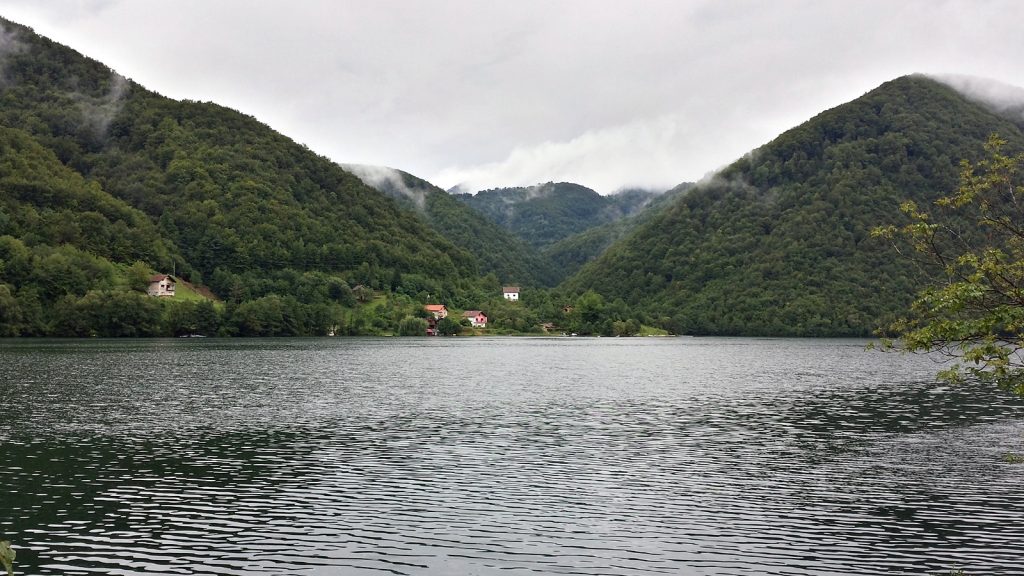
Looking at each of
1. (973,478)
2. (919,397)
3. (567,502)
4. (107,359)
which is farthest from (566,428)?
(107,359)

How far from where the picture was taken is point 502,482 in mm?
38000

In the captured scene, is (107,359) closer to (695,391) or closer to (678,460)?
(695,391)

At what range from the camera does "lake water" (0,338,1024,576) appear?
86.2ft

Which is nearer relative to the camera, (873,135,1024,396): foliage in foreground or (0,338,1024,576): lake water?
(873,135,1024,396): foliage in foreground

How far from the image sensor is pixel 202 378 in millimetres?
92250

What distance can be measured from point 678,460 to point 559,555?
19769mm

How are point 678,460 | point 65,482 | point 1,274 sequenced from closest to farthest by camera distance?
point 65,482
point 678,460
point 1,274

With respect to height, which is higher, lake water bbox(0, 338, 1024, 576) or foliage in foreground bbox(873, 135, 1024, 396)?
foliage in foreground bbox(873, 135, 1024, 396)

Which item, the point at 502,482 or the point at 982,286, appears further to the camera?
the point at 502,482

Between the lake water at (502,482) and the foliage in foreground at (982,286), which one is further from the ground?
the foliage in foreground at (982,286)

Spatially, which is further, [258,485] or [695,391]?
[695,391]

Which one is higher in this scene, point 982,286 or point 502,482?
point 982,286

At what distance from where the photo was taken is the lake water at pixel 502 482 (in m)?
26.3

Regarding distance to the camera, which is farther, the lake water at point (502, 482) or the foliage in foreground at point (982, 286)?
the lake water at point (502, 482)
